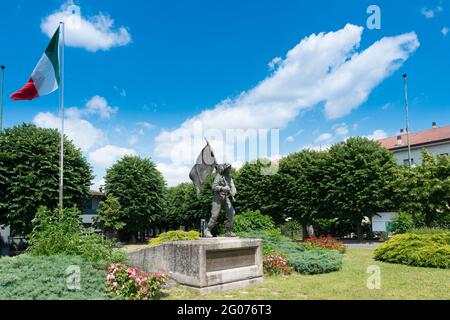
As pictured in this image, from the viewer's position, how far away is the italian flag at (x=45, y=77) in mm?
Answer: 18438

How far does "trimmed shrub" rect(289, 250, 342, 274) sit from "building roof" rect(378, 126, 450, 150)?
135 feet

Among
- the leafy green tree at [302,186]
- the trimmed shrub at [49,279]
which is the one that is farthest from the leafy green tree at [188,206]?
the trimmed shrub at [49,279]

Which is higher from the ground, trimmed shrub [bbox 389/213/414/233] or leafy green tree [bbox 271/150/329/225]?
leafy green tree [bbox 271/150/329/225]

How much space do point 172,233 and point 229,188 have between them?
8454 mm

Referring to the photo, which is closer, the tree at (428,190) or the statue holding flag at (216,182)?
the statue holding flag at (216,182)

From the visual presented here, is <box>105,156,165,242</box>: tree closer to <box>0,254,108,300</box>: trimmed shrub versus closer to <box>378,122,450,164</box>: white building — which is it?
<box>0,254,108,300</box>: trimmed shrub

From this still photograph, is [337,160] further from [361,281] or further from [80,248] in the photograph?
[80,248]

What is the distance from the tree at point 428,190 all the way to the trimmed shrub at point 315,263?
46.2 ft

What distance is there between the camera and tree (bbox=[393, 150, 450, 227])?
81.1 feet

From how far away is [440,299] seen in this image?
8.77 m

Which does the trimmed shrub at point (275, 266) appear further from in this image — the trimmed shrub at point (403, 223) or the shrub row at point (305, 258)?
the trimmed shrub at point (403, 223)

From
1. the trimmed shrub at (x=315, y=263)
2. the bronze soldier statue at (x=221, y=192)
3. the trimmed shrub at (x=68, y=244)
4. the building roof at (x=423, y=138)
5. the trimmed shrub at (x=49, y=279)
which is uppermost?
the building roof at (x=423, y=138)

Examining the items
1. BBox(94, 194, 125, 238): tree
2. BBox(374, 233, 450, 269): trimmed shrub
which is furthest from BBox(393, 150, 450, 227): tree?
BBox(94, 194, 125, 238): tree
